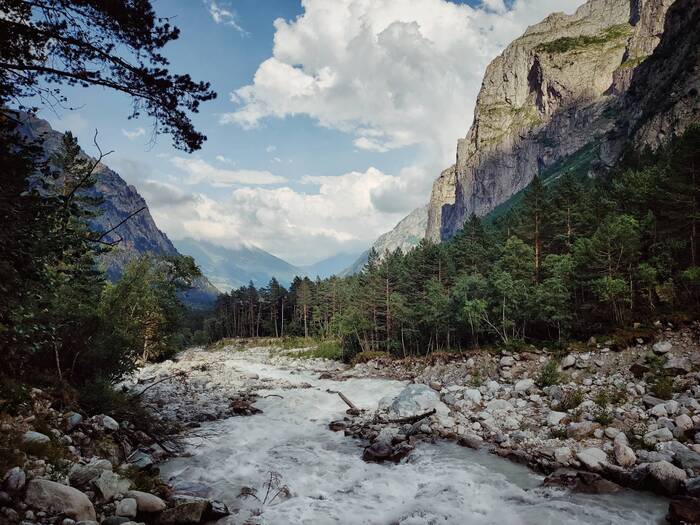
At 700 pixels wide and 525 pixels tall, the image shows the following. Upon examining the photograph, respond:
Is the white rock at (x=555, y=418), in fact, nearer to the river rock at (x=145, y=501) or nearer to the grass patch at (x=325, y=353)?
the river rock at (x=145, y=501)

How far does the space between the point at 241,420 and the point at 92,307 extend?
10.5 m

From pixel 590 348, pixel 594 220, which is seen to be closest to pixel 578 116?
pixel 594 220

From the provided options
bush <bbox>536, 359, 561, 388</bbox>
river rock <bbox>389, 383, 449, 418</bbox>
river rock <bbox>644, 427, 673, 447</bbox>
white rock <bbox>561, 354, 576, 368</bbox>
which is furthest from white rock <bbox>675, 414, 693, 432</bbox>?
river rock <bbox>389, 383, 449, 418</bbox>

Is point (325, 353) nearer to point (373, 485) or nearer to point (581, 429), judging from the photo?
point (581, 429)

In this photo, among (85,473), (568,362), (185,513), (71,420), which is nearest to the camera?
(85,473)

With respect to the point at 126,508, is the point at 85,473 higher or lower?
higher

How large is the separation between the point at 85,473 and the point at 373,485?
30.5 feet

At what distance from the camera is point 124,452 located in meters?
12.7

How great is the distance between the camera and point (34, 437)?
9.30m

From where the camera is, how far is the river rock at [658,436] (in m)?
14.8

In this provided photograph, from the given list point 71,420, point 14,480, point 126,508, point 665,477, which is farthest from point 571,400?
point 14,480

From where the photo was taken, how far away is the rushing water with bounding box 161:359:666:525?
11180 millimetres

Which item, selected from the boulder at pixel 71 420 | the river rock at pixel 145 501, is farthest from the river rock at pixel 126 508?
the boulder at pixel 71 420

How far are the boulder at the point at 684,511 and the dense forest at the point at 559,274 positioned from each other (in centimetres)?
1874
